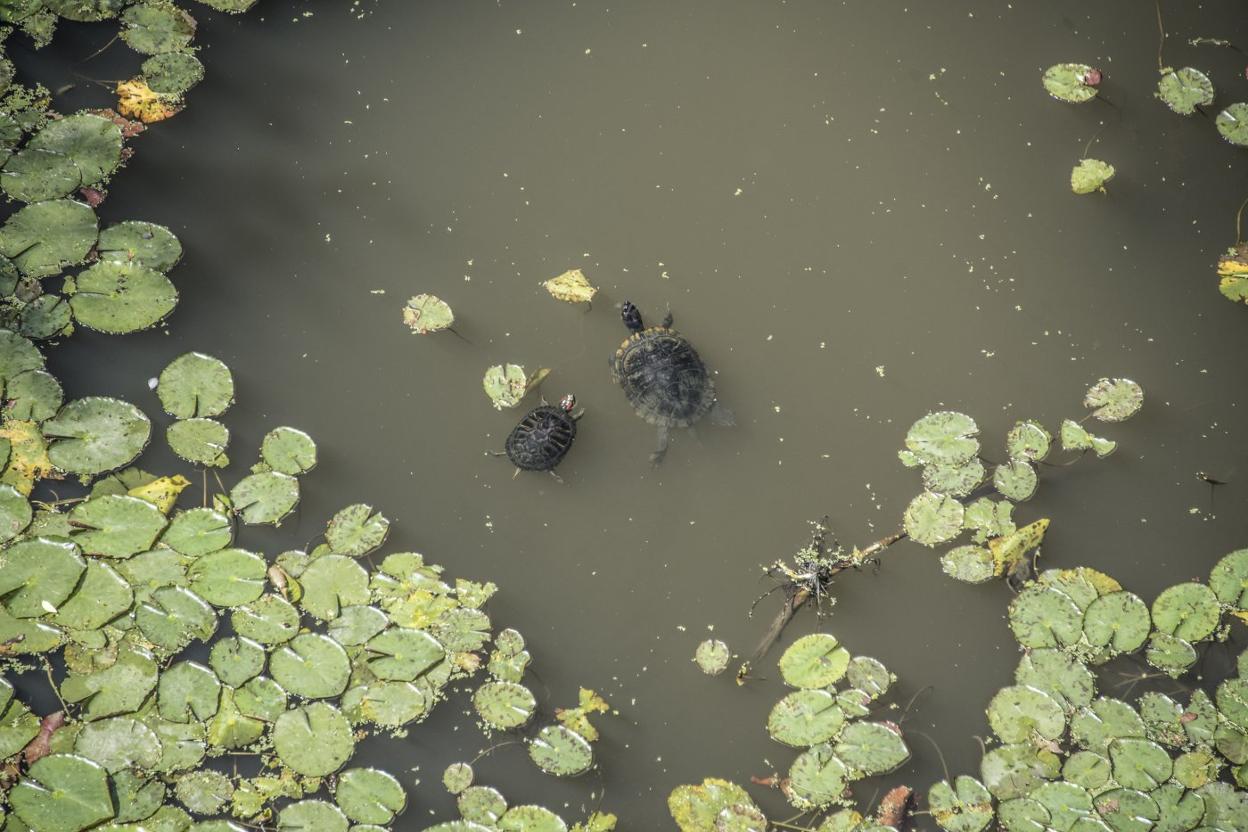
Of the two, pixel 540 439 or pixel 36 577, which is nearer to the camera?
pixel 36 577

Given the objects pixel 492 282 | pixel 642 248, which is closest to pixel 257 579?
pixel 492 282

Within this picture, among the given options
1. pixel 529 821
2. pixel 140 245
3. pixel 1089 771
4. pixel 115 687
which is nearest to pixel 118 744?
pixel 115 687

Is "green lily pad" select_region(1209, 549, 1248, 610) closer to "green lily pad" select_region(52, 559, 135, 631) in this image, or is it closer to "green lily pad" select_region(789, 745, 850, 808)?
"green lily pad" select_region(789, 745, 850, 808)

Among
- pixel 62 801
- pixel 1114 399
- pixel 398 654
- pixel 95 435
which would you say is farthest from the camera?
pixel 1114 399

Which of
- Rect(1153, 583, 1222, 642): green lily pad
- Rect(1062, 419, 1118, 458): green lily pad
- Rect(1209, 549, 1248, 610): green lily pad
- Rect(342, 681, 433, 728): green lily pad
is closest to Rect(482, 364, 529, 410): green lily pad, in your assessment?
Rect(342, 681, 433, 728): green lily pad

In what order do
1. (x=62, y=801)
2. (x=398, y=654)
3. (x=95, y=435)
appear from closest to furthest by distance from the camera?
(x=62, y=801) < (x=398, y=654) < (x=95, y=435)

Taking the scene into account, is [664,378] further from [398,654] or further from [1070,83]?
[1070,83]
